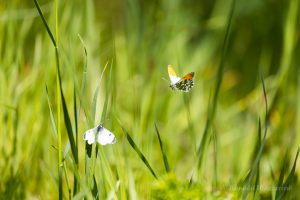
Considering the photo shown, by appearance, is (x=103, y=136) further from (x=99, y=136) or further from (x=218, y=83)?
(x=218, y=83)

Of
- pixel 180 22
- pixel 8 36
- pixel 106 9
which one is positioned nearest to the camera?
pixel 8 36

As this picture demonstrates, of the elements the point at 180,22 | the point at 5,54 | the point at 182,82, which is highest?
the point at 180,22

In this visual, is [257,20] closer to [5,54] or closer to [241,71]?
[241,71]

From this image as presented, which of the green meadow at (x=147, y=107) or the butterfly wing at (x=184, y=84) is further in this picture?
the green meadow at (x=147, y=107)

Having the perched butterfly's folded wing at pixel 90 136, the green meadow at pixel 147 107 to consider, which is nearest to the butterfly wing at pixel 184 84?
the green meadow at pixel 147 107

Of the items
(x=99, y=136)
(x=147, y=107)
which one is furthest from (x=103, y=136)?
(x=147, y=107)

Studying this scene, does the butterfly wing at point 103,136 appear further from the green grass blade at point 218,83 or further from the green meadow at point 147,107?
the green grass blade at point 218,83

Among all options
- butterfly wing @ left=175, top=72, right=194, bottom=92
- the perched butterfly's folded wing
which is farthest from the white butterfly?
butterfly wing @ left=175, top=72, right=194, bottom=92

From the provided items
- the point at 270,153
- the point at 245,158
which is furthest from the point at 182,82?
the point at 270,153
